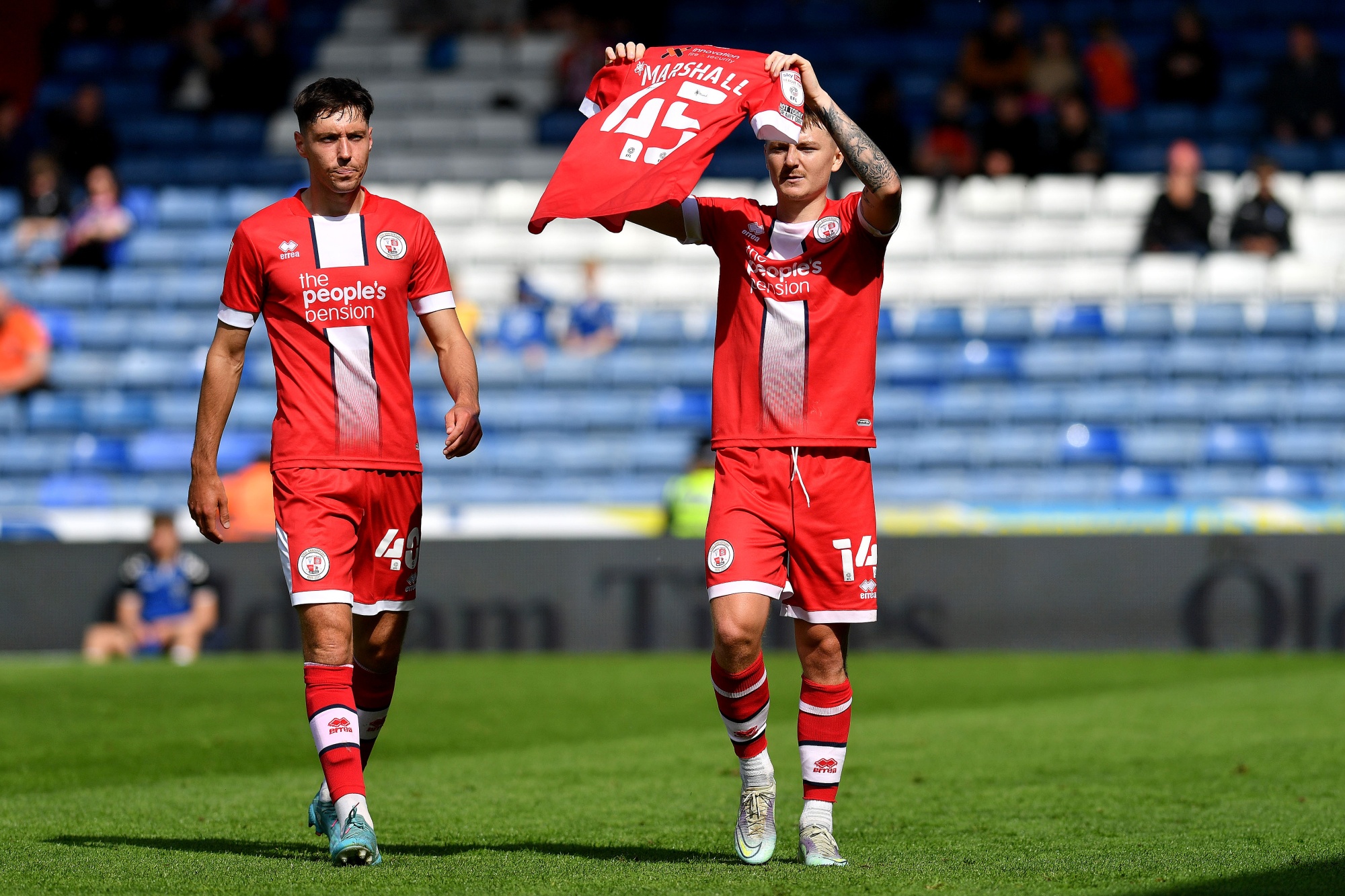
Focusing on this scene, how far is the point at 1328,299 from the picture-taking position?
1575 cm

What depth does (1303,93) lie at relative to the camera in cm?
1681

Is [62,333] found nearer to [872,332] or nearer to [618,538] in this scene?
[618,538]

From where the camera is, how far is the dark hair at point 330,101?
5.26 meters

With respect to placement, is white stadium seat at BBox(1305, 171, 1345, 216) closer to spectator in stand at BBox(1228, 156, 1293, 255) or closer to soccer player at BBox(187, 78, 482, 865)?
spectator in stand at BBox(1228, 156, 1293, 255)

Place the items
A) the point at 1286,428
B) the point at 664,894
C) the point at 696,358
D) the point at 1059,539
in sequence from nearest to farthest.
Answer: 1. the point at 664,894
2. the point at 1059,539
3. the point at 1286,428
4. the point at 696,358

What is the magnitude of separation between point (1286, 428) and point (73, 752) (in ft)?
34.3

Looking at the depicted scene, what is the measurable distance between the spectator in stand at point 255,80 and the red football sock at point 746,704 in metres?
15.1

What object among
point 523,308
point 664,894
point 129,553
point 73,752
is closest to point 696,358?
point 523,308

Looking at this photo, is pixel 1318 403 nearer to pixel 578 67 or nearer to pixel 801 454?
pixel 578 67

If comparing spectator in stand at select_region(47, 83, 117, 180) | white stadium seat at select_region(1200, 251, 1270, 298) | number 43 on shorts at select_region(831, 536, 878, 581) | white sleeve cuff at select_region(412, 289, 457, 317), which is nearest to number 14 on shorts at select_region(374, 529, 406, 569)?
white sleeve cuff at select_region(412, 289, 457, 317)

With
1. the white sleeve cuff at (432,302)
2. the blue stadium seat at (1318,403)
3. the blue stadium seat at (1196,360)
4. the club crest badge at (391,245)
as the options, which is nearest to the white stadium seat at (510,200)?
the blue stadium seat at (1196,360)

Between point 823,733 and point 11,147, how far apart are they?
1662cm

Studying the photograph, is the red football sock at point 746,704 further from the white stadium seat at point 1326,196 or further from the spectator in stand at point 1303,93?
the spectator in stand at point 1303,93

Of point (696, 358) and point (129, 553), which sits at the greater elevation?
point (696, 358)
